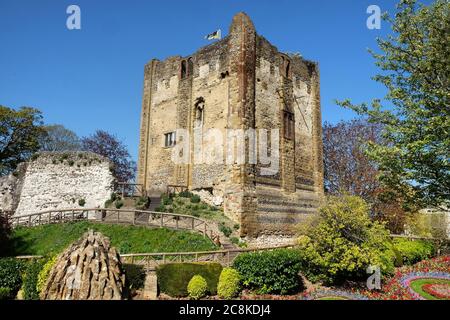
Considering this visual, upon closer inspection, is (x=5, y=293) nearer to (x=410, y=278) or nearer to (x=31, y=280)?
(x=31, y=280)

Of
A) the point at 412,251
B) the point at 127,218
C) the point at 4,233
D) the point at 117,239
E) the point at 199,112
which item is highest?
the point at 199,112

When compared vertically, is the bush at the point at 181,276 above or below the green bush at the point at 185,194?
below

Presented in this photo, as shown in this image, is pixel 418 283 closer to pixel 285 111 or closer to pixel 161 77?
pixel 285 111

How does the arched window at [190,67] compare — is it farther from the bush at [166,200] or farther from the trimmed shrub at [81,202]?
the trimmed shrub at [81,202]

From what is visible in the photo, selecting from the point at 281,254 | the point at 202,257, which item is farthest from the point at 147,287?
the point at 281,254

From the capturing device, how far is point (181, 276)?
12.5 meters

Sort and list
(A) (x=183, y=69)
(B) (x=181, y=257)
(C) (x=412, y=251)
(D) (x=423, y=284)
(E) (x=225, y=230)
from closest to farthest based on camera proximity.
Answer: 1. (B) (x=181, y=257)
2. (D) (x=423, y=284)
3. (C) (x=412, y=251)
4. (E) (x=225, y=230)
5. (A) (x=183, y=69)

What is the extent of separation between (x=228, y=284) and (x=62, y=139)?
124 feet

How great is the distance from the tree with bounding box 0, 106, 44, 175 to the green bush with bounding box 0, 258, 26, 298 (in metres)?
23.0

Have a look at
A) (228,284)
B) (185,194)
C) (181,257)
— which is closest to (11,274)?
(181,257)

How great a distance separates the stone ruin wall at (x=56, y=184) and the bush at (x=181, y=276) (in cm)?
1278

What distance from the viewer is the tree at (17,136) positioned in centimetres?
3231

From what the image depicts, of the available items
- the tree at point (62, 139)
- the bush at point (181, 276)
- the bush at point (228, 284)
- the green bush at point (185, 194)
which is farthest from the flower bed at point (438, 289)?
the tree at point (62, 139)

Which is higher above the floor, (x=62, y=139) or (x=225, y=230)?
(x=62, y=139)
